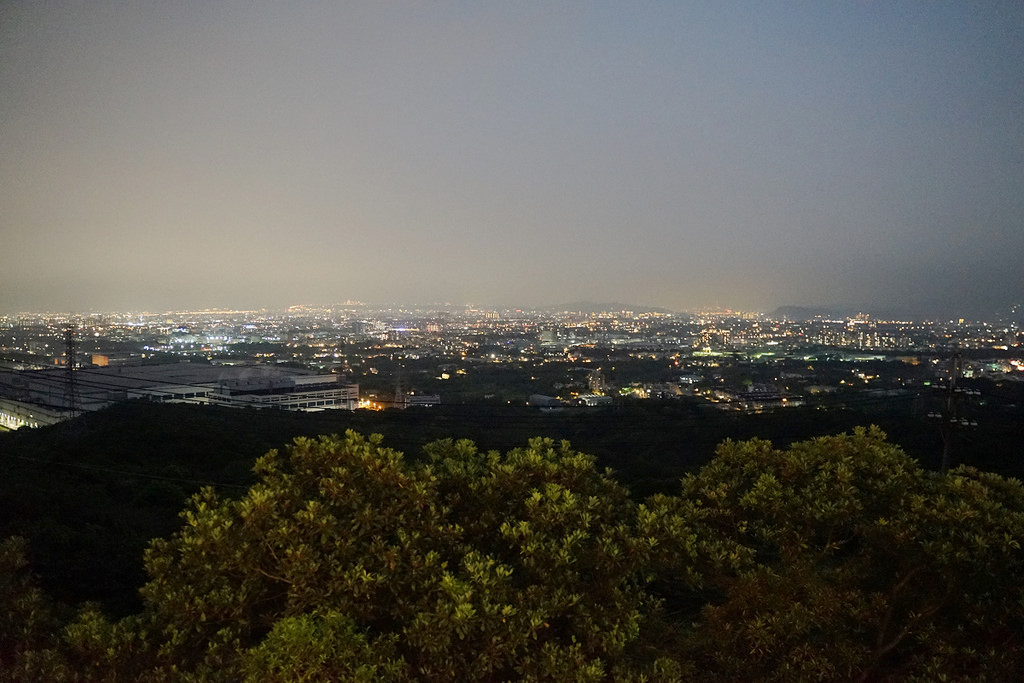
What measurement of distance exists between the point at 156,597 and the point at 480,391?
72.7 feet

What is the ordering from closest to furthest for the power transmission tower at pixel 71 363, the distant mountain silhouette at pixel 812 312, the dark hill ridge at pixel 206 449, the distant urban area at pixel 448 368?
the dark hill ridge at pixel 206 449 → the power transmission tower at pixel 71 363 → the distant urban area at pixel 448 368 → the distant mountain silhouette at pixel 812 312

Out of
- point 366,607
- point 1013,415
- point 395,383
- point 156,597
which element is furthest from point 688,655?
point 395,383

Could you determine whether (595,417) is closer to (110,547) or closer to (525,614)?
(110,547)

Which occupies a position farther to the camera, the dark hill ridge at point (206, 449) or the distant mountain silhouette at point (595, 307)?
the distant mountain silhouette at point (595, 307)

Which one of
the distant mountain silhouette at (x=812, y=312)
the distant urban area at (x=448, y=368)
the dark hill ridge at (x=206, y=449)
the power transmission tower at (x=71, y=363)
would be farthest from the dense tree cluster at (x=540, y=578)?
the distant mountain silhouette at (x=812, y=312)

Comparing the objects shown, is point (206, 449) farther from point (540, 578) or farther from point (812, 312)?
point (812, 312)

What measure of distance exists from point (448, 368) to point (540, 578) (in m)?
27.0

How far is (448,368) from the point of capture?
1184 inches

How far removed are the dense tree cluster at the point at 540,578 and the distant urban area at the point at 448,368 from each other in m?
15.8

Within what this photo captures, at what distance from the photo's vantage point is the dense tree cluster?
10.1 ft

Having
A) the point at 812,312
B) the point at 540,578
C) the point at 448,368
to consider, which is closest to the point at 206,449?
the point at 540,578

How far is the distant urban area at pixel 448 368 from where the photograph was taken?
23266 millimetres

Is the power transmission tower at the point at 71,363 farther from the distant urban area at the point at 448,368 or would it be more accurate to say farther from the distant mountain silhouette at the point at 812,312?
the distant mountain silhouette at the point at 812,312

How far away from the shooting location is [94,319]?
3988 centimetres
